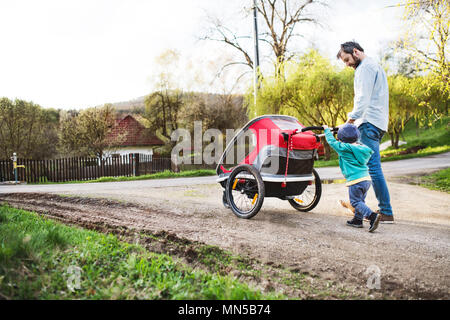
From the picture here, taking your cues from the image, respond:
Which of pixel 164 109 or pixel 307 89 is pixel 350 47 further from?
pixel 164 109

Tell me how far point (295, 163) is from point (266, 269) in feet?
6.55

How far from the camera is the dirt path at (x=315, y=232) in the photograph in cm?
269

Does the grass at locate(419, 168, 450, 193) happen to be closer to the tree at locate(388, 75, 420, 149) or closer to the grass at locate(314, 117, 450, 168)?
the grass at locate(314, 117, 450, 168)

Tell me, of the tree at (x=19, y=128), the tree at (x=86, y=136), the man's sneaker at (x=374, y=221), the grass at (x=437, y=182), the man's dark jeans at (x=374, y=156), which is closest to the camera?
the man's sneaker at (x=374, y=221)

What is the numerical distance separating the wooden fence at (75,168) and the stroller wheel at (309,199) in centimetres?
1289

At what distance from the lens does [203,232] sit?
3.85 m

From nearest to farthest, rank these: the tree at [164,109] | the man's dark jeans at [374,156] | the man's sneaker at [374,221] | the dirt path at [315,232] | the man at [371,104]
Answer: the dirt path at [315,232]
the man's sneaker at [374,221]
the man at [371,104]
the man's dark jeans at [374,156]
the tree at [164,109]

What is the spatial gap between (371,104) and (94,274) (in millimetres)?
3736

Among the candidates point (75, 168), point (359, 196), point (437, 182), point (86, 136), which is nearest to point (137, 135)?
point (86, 136)

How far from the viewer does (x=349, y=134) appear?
12.8 ft

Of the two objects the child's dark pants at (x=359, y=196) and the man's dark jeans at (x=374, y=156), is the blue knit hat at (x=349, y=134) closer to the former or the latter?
the man's dark jeans at (x=374, y=156)

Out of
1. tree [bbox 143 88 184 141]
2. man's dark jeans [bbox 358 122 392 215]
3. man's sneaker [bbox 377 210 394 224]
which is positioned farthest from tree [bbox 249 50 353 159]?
tree [bbox 143 88 184 141]

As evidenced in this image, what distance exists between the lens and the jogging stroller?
4.36m

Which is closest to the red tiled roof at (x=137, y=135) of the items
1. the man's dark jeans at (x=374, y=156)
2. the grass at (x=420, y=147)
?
the grass at (x=420, y=147)
